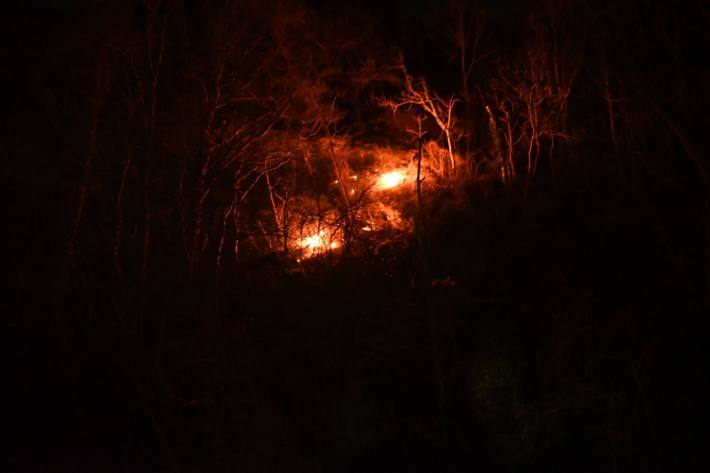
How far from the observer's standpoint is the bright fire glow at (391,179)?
48.2 ft

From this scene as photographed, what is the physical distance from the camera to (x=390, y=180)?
14.8 m

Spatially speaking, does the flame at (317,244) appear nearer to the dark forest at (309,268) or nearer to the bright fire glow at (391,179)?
the dark forest at (309,268)

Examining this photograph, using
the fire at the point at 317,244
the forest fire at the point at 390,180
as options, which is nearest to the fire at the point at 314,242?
the fire at the point at 317,244

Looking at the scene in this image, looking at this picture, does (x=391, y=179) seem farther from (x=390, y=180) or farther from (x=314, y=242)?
(x=314, y=242)

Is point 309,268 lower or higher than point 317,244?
lower

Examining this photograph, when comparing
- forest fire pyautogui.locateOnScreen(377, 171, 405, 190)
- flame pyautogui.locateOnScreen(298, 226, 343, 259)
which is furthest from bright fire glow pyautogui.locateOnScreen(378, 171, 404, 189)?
flame pyautogui.locateOnScreen(298, 226, 343, 259)

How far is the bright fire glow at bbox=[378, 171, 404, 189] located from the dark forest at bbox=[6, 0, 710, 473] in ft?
0.59

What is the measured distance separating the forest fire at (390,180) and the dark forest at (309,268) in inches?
Answer: 6.8

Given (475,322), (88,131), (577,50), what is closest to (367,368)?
(475,322)

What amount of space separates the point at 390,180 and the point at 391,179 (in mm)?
35

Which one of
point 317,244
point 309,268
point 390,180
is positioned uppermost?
point 390,180

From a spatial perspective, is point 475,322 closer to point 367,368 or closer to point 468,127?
point 367,368

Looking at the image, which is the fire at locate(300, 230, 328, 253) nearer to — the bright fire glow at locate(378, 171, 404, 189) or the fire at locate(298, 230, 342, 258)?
the fire at locate(298, 230, 342, 258)

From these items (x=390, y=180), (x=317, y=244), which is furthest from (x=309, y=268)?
(x=390, y=180)
